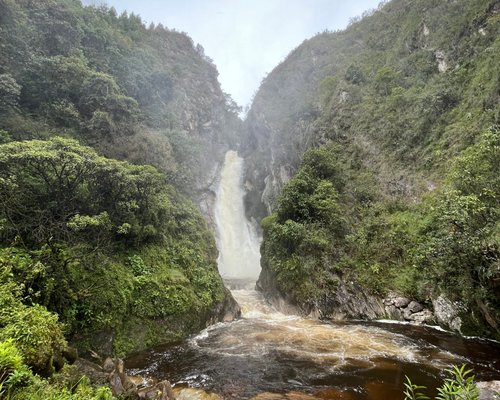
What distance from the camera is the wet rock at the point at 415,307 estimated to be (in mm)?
13182

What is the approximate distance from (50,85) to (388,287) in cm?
2358

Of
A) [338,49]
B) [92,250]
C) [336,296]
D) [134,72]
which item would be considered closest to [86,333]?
[92,250]

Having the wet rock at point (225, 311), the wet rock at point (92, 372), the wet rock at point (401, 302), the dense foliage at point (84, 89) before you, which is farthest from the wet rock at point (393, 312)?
the dense foliage at point (84, 89)

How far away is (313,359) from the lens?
383 inches

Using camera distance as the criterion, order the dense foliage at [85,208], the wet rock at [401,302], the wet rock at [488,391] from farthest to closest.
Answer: the wet rock at [401,302]
the dense foliage at [85,208]
the wet rock at [488,391]

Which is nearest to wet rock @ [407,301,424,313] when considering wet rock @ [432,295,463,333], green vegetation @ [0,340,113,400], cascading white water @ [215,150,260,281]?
wet rock @ [432,295,463,333]

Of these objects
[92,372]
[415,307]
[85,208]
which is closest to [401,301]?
[415,307]

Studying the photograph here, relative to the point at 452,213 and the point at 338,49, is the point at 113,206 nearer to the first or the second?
the point at 452,213

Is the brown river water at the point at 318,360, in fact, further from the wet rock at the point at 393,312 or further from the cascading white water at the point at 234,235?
the cascading white water at the point at 234,235

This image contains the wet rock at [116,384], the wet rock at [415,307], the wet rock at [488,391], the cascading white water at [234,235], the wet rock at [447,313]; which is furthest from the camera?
the cascading white water at [234,235]

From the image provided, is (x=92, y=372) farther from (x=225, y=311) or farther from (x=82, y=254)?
(x=225, y=311)

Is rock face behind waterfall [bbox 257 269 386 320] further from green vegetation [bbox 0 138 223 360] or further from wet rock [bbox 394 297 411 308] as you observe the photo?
green vegetation [bbox 0 138 223 360]

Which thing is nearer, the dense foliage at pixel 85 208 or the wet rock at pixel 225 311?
the dense foliage at pixel 85 208

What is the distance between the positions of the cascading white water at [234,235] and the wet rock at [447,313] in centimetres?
1934
